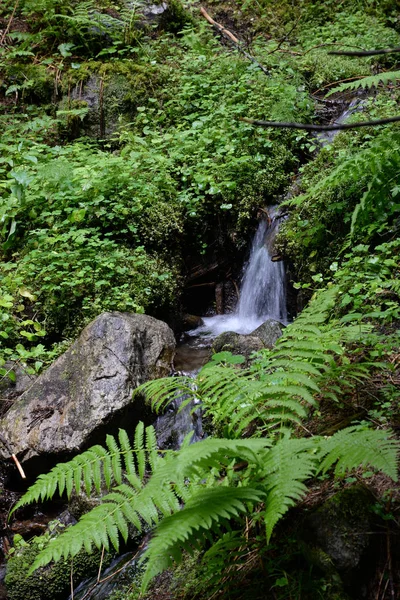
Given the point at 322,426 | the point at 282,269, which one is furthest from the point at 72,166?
the point at 322,426

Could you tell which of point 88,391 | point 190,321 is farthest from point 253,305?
point 88,391

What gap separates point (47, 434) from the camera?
4.30m

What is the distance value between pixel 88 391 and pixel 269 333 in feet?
5.74

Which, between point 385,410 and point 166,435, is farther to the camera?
point 166,435

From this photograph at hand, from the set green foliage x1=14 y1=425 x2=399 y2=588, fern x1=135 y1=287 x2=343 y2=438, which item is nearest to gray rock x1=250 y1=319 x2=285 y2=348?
fern x1=135 y1=287 x2=343 y2=438

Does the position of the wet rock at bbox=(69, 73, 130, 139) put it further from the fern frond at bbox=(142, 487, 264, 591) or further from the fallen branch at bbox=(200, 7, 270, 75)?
the fern frond at bbox=(142, 487, 264, 591)

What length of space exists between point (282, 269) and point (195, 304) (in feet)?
4.55

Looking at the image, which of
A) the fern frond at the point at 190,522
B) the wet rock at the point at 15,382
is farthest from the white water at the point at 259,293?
the fern frond at the point at 190,522

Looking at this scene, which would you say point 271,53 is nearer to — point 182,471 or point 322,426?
point 322,426

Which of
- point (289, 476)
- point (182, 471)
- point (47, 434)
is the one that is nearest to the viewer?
point (182, 471)

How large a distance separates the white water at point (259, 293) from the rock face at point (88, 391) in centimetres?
136

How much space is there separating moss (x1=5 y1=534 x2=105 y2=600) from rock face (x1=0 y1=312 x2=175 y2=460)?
2.85ft

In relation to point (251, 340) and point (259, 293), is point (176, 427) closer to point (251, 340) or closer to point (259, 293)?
point (251, 340)

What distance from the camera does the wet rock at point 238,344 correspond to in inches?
183
